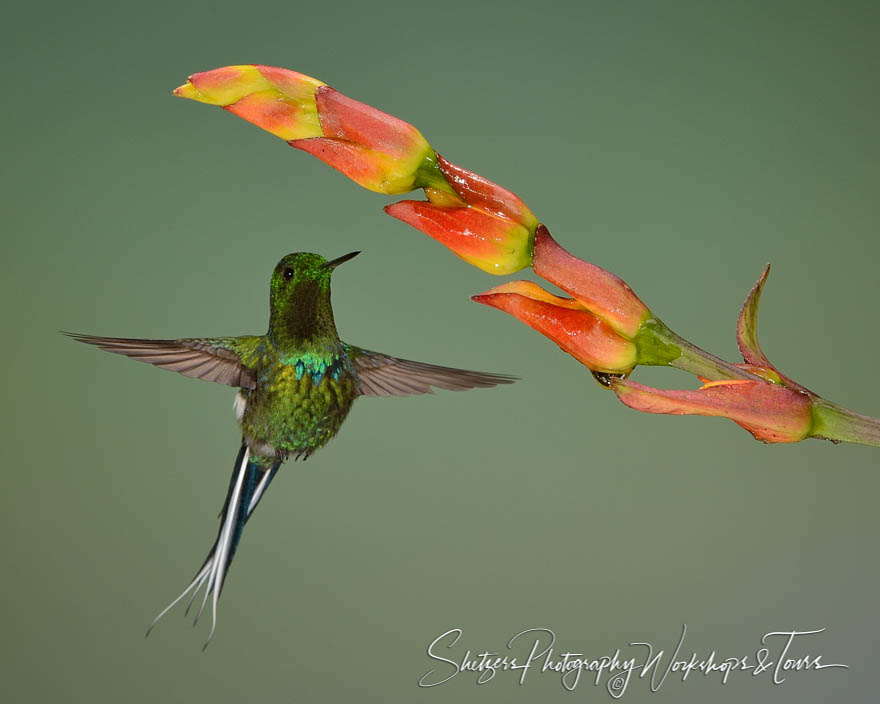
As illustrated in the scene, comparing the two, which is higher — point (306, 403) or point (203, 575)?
→ point (306, 403)

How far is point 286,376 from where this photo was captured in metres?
0.54

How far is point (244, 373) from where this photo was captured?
557 millimetres

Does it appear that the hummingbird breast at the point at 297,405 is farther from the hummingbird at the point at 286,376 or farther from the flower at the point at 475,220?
the flower at the point at 475,220

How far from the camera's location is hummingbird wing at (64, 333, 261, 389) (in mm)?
489

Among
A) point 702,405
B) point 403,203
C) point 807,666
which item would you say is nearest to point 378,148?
point 403,203

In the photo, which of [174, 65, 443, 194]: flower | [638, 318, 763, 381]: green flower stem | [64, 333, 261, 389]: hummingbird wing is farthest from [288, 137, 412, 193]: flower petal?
[64, 333, 261, 389]: hummingbird wing

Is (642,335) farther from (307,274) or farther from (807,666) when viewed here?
(807,666)

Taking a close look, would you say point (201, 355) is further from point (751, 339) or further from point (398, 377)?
point (751, 339)

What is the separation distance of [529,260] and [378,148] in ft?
0.22

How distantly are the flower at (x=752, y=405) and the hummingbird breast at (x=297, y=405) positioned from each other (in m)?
0.28

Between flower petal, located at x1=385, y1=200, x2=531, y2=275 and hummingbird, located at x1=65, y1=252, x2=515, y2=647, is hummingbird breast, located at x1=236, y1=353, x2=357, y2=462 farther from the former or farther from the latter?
flower petal, located at x1=385, y1=200, x2=531, y2=275

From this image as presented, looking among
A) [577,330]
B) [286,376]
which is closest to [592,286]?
[577,330]

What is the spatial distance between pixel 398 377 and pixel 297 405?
74mm

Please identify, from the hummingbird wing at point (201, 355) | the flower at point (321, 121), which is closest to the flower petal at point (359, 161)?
the flower at point (321, 121)
